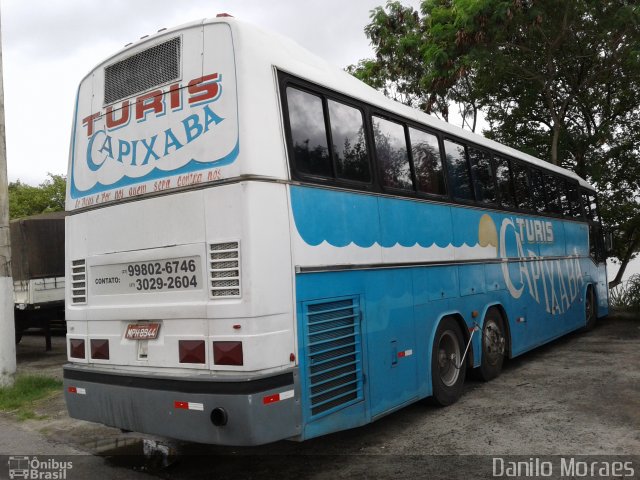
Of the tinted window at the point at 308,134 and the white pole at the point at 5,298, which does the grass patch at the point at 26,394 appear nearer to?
the white pole at the point at 5,298

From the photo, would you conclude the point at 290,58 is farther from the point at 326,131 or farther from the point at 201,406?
the point at 201,406

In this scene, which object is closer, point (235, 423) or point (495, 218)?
point (235, 423)

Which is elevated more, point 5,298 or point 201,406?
point 5,298

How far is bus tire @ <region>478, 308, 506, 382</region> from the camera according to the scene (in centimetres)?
763

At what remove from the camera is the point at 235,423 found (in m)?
4.01

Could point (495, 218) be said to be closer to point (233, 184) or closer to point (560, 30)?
point (233, 184)

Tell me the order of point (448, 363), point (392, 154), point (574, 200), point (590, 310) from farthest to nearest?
point (590, 310) < point (574, 200) < point (448, 363) < point (392, 154)

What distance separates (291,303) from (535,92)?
14.8m

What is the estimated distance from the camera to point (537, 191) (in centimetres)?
998

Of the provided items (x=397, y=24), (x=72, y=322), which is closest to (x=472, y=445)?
(x=72, y=322)

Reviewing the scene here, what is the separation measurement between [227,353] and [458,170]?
4359 mm

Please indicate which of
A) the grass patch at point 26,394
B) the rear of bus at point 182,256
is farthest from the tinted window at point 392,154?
the grass patch at point 26,394

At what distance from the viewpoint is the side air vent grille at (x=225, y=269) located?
13.6 feet

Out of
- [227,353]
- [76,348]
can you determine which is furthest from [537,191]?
[76,348]
